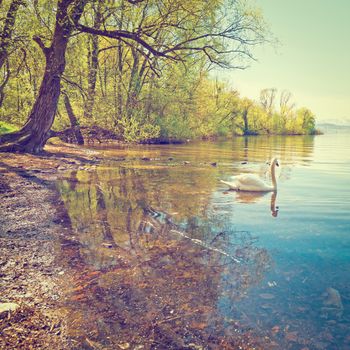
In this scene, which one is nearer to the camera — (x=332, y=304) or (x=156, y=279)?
(x=332, y=304)

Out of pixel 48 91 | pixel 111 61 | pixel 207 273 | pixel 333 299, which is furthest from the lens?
Result: pixel 111 61

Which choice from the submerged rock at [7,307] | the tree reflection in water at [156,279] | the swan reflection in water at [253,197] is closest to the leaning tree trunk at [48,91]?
the tree reflection in water at [156,279]

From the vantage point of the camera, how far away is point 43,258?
4.72m

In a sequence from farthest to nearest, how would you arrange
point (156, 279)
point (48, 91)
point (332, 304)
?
point (48, 91) < point (156, 279) < point (332, 304)

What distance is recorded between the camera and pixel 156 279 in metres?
4.19

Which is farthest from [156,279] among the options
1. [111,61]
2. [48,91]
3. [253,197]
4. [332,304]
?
[111,61]

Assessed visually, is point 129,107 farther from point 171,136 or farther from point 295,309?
point 295,309

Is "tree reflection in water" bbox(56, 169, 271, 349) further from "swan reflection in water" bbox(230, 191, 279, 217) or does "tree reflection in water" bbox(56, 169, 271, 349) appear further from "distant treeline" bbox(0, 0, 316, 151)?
"distant treeline" bbox(0, 0, 316, 151)

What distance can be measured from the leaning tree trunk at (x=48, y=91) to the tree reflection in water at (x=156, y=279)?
32.4 ft

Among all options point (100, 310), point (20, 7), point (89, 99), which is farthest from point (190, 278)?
point (89, 99)

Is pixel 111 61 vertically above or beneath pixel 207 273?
above

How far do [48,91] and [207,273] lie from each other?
14000 millimetres

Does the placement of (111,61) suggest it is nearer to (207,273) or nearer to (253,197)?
(253,197)

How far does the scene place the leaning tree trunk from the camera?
14.8 m
